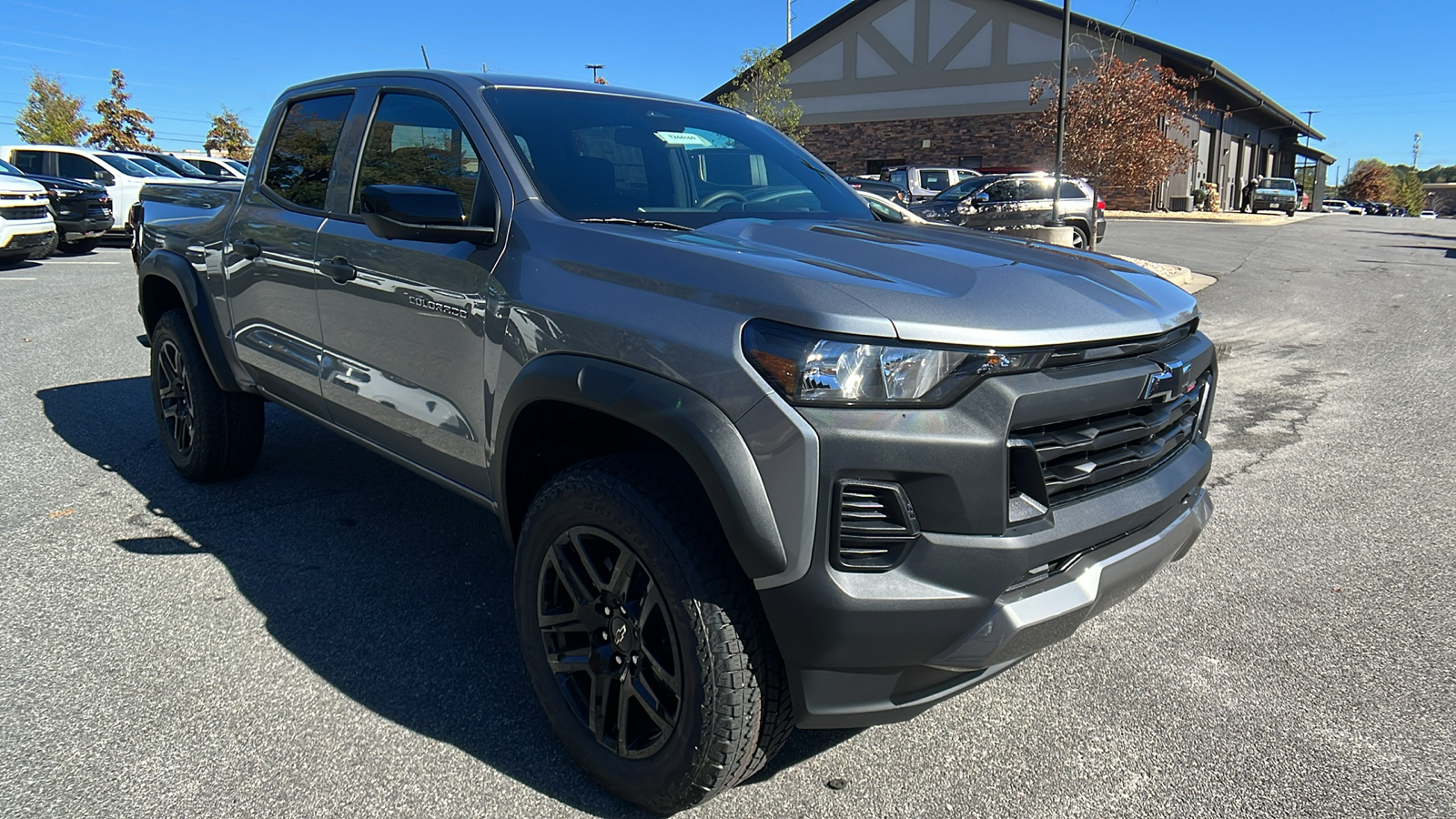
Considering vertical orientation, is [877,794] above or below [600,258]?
below

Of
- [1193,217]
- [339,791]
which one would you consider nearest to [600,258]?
[339,791]

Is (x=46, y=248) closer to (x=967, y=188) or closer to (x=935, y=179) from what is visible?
(x=967, y=188)

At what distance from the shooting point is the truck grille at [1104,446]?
2.12 meters

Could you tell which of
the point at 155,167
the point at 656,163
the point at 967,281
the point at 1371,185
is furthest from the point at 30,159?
the point at 1371,185

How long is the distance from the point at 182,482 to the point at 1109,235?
2303cm

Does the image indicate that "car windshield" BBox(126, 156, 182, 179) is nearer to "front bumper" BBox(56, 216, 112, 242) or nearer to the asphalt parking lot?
"front bumper" BBox(56, 216, 112, 242)

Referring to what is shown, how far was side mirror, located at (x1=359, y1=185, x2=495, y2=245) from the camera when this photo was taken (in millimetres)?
2641

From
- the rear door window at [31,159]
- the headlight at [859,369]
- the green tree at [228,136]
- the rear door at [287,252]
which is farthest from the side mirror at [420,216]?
the green tree at [228,136]

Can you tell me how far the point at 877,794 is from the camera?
2.46 m

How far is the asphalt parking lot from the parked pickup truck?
0.45m

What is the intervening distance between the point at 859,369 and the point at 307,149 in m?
2.95

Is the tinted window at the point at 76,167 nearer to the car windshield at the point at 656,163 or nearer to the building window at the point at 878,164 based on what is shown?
the car windshield at the point at 656,163

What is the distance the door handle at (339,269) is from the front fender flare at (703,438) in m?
1.35

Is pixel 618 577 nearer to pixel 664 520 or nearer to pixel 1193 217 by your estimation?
pixel 664 520
